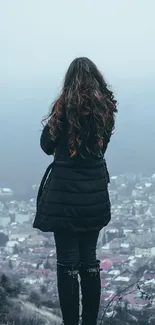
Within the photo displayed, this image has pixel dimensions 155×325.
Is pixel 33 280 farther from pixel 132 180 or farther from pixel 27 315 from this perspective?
pixel 132 180

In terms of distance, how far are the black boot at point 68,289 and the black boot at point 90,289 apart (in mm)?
53

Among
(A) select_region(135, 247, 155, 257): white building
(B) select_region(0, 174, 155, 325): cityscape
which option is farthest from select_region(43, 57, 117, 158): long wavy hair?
(A) select_region(135, 247, 155, 257): white building

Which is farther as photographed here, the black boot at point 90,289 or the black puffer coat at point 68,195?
the black boot at point 90,289

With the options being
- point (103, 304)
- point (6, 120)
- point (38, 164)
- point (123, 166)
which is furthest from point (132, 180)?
point (103, 304)

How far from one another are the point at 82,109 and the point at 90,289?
0.87 m

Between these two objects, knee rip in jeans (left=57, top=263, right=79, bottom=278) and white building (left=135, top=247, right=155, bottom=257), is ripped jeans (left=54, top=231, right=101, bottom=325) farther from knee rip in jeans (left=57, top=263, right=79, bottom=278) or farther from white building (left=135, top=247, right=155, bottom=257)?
white building (left=135, top=247, right=155, bottom=257)

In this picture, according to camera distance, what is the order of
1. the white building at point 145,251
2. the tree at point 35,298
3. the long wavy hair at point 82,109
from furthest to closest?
1. the white building at point 145,251
2. the tree at point 35,298
3. the long wavy hair at point 82,109

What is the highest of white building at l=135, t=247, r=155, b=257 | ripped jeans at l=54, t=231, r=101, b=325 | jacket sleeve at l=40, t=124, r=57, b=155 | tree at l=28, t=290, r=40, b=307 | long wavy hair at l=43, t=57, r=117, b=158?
long wavy hair at l=43, t=57, r=117, b=158

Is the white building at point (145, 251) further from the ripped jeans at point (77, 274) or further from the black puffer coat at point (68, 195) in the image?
the black puffer coat at point (68, 195)

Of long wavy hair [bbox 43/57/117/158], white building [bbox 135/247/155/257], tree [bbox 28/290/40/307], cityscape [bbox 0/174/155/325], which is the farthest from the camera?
white building [bbox 135/247/155/257]

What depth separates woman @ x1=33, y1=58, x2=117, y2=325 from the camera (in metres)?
2.98

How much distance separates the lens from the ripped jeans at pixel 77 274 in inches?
120

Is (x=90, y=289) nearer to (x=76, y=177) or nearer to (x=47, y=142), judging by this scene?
(x=76, y=177)

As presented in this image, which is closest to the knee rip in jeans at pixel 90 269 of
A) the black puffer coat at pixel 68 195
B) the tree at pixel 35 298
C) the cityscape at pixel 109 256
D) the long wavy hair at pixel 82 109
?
the black puffer coat at pixel 68 195
